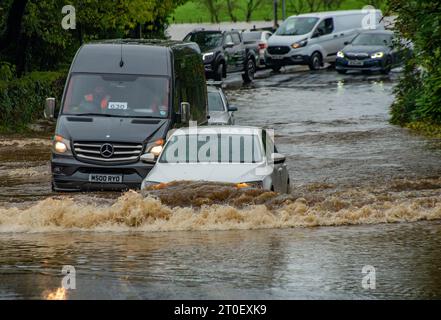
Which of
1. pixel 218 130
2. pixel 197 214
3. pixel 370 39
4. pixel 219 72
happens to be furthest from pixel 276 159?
pixel 370 39

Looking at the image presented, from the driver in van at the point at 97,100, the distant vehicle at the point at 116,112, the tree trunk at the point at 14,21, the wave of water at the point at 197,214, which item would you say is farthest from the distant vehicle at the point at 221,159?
the tree trunk at the point at 14,21

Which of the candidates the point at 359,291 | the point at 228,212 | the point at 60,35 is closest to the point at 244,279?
the point at 359,291

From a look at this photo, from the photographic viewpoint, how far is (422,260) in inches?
525

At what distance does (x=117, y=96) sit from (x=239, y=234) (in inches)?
211

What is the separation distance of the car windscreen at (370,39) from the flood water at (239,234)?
2195 centimetres

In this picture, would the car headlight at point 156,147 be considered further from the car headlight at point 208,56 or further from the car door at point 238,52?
the car door at point 238,52

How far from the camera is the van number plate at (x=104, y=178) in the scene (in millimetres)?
19609

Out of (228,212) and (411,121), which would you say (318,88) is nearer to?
(411,121)

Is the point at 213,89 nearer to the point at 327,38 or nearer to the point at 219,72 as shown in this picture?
the point at 219,72

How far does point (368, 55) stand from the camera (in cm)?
4872

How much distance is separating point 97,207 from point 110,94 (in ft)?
11.2

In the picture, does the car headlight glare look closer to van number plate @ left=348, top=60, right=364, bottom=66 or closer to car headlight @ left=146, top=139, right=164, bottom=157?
car headlight @ left=146, top=139, right=164, bottom=157
